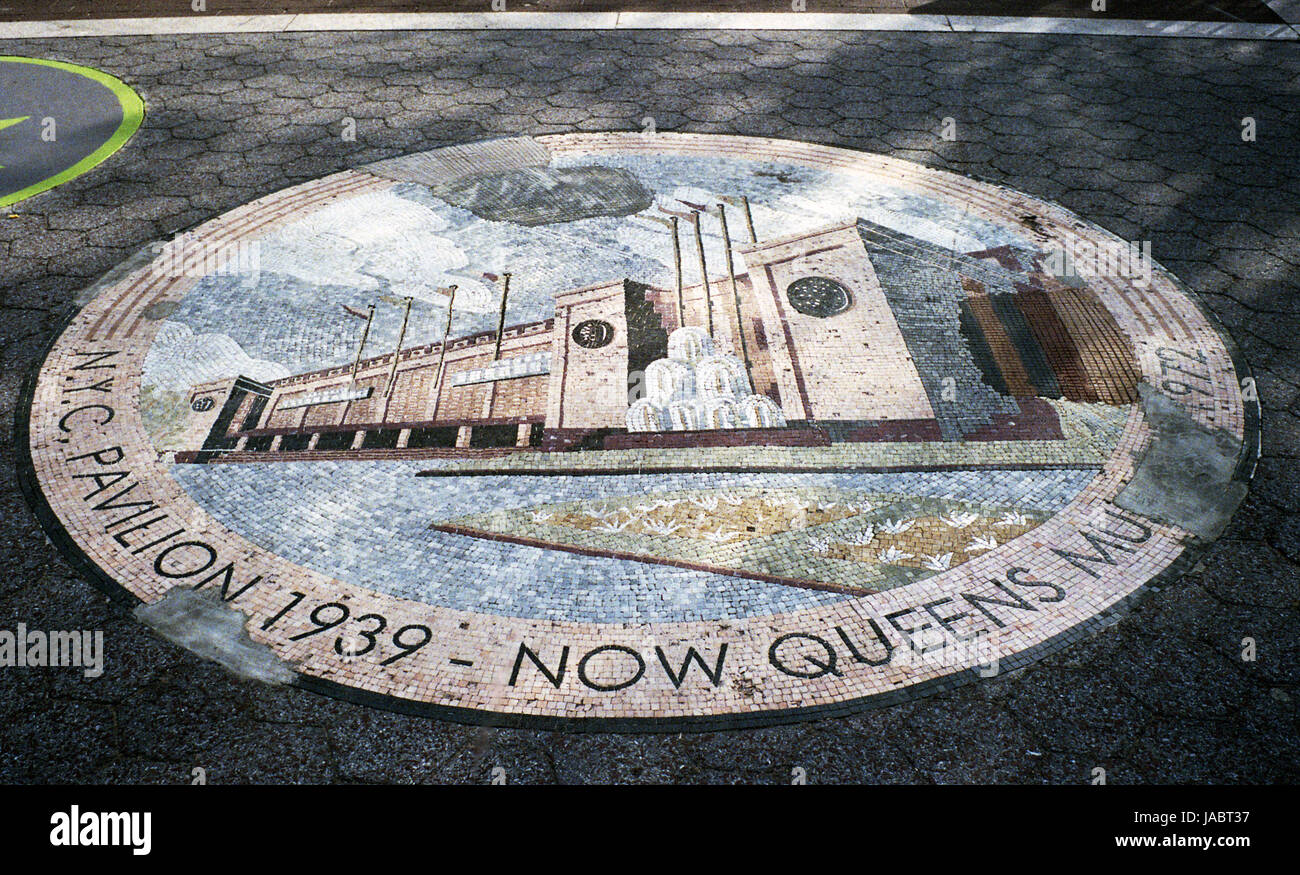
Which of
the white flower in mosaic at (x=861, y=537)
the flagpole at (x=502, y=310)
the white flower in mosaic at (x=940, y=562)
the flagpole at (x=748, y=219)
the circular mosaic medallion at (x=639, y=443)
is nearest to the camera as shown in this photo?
the circular mosaic medallion at (x=639, y=443)

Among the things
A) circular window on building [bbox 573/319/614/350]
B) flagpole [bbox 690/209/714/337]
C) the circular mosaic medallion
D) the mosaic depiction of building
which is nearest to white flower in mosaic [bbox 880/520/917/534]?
the circular mosaic medallion

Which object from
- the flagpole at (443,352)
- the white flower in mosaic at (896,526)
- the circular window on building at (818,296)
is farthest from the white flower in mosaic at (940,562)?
the flagpole at (443,352)

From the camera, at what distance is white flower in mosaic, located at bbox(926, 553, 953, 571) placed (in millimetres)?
5102

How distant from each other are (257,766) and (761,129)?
7.48 m

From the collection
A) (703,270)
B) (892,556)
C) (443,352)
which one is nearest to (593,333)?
(443,352)

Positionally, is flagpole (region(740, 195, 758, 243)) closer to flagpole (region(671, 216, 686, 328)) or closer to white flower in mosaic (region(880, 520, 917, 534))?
flagpole (region(671, 216, 686, 328))

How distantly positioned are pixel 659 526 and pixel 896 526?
1.29 meters

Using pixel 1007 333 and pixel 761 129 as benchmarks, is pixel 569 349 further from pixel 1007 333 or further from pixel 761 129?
pixel 761 129

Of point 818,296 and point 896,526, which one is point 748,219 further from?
point 896,526

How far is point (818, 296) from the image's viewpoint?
7055mm

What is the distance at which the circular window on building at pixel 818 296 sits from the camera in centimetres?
693

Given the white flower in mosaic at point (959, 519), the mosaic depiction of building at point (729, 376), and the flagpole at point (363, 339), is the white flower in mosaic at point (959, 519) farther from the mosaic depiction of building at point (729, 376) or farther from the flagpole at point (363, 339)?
the flagpole at point (363, 339)

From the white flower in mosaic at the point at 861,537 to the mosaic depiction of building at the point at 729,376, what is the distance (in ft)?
2.45

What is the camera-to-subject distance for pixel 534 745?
4.27 m
